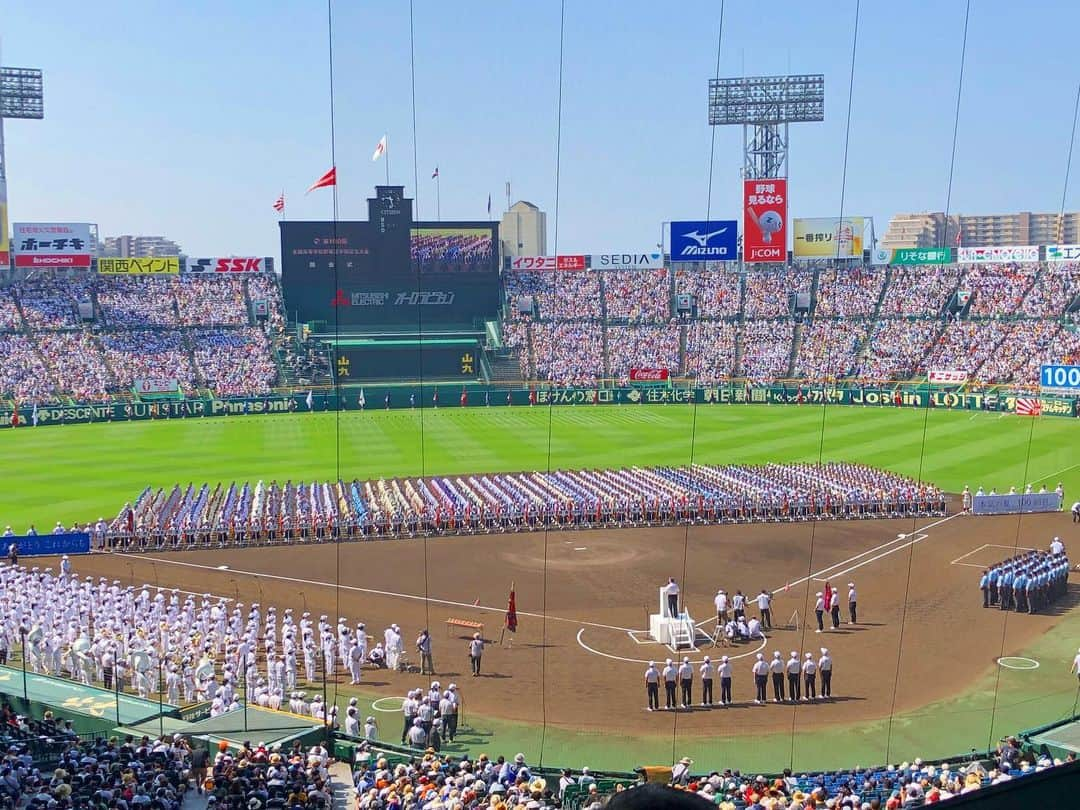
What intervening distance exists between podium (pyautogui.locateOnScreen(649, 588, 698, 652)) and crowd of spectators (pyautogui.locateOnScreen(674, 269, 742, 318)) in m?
50.7

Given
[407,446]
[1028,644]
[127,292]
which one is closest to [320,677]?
[1028,644]

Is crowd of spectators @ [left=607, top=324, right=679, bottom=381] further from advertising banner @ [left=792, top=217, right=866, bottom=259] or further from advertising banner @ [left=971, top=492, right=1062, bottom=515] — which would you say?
advertising banner @ [left=971, top=492, right=1062, bottom=515]

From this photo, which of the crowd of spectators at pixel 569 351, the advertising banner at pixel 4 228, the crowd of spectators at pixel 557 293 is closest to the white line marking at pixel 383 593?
the crowd of spectators at pixel 569 351

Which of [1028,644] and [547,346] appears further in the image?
[547,346]

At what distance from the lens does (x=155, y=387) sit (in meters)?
60.7

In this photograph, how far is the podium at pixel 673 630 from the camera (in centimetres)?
2128

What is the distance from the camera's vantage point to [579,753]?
1639 centimetres

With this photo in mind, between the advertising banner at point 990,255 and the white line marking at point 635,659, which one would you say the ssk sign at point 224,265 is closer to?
the advertising banner at point 990,255

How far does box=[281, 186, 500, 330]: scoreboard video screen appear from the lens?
65.9 m

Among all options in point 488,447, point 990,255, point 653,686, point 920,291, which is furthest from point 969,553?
point 990,255

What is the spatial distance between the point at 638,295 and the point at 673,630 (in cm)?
5386

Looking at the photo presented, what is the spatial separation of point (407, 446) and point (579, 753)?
31.2 meters

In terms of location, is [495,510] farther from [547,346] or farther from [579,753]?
[547,346]

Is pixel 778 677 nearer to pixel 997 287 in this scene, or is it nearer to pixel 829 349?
pixel 829 349
